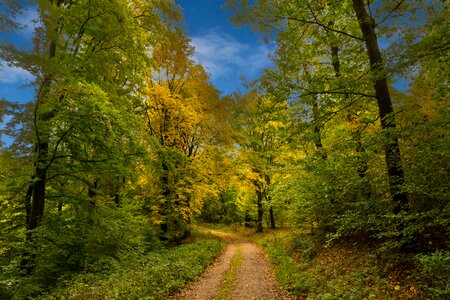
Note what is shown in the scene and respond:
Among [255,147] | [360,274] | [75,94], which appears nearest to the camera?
[360,274]

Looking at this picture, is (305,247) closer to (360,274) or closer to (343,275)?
(343,275)

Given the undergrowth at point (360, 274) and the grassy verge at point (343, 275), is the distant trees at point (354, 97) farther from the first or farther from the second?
the grassy verge at point (343, 275)

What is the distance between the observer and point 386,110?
763 cm

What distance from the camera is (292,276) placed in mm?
9609

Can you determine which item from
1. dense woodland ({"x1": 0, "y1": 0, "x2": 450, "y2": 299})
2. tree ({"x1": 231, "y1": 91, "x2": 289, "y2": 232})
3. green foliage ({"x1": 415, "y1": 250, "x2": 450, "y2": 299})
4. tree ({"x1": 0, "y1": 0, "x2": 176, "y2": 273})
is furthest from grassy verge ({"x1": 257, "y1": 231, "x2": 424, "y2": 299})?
tree ({"x1": 231, "y1": 91, "x2": 289, "y2": 232})

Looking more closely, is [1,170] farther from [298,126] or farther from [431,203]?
[431,203]

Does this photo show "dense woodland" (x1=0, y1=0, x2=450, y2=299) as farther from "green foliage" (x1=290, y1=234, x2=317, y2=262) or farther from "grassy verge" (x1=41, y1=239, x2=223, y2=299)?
"green foliage" (x1=290, y1=234, x2=317, y2=262)

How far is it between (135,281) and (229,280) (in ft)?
11.7

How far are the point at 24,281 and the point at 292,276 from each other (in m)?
8.19

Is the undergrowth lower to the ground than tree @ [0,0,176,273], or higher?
lower

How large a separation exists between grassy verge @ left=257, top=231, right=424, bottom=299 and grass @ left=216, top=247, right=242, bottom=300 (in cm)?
175

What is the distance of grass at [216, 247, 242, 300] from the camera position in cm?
899

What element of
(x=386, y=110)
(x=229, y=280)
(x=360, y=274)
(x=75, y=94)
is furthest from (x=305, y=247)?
(x=75, y=94)

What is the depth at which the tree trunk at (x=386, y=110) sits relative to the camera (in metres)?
6.60
